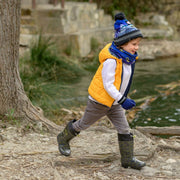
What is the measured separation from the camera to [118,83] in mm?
2854

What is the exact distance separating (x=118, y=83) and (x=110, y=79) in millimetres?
96

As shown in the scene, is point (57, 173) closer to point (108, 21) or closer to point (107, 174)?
point (107, 174)

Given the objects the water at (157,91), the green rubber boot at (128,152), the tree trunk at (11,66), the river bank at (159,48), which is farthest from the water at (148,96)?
the green rubber boot at (128,152)

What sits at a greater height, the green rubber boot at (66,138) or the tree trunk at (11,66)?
the tree trunk at (11,66)

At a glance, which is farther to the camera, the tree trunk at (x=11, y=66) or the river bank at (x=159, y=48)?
the river bank at (x=159, y=48)

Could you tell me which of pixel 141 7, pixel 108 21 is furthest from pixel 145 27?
pixel 108 21

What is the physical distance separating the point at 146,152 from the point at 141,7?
37.7 ft

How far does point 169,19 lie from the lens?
571 inches

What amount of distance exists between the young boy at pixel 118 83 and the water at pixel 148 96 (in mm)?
2069

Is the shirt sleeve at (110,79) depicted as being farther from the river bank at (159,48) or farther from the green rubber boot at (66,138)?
the river bank at (159,48)

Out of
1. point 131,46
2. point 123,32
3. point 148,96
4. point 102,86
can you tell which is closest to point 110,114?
point 102,86

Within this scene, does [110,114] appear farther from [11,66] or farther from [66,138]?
[11,66]

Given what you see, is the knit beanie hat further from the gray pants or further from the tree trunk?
the tree trunk

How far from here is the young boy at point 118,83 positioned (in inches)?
110
